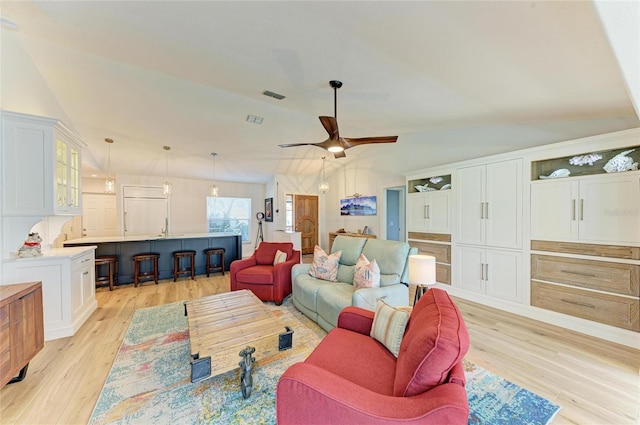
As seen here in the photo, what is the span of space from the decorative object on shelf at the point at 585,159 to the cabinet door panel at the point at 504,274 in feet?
4.25

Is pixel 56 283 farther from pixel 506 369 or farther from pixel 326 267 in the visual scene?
pixel 506 369

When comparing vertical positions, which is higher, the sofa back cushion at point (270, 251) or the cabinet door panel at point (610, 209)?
the cabinet door panel at point (610, 209)

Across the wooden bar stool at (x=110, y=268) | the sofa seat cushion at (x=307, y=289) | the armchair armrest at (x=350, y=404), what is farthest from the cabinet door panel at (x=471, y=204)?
the wooden bar stool at (x=110, y=268)

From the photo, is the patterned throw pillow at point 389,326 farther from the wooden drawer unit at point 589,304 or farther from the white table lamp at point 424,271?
the wooden drawer unit at point 589,304

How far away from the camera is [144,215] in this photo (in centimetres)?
682

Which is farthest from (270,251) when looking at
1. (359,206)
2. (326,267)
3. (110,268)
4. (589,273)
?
(589,273)

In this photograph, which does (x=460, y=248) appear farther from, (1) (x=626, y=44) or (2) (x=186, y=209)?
(2) (x=186, y=209)

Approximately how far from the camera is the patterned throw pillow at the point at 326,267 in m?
3.38

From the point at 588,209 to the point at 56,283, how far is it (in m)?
6.04

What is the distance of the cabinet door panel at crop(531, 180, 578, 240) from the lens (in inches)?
116

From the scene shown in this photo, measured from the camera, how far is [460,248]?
411cm

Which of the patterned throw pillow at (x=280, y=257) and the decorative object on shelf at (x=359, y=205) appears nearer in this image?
the patterned throw pillow at (x=280, y=257)

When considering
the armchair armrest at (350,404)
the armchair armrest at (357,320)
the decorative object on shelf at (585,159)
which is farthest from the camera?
the decorative object on shelf at (585,159)

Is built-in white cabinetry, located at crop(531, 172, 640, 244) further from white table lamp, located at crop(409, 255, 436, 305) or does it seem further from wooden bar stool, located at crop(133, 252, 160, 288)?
wooden bar stool, located at crop(133, 252, 160, 288)
